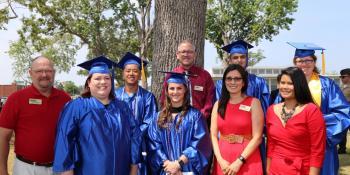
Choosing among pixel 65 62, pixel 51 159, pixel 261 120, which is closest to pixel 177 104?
pixel 261 120

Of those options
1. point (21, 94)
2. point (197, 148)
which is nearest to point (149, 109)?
point (197, 148)

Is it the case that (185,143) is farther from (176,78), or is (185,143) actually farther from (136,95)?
(136,95)

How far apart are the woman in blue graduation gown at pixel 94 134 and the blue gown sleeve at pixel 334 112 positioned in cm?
210

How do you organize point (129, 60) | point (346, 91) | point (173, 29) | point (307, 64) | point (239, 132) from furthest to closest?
1. point (346, 91)
2. point (173, 29)
3. point (129, 60)
4. point (307, 64)
5. point (239, 132)

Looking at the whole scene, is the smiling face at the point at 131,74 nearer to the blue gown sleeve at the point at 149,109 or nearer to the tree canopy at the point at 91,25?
the blue gown sleeve at the point at 149,109

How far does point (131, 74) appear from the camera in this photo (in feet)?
15.5

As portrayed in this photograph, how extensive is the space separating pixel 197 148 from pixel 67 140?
1313 mm

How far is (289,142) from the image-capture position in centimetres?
352

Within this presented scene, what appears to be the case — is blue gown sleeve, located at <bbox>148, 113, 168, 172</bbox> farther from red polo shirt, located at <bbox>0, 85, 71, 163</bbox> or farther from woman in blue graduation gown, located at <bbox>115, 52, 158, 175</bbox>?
red polo shirt, located at <bbox>0, 85, 71, 163</bbox>

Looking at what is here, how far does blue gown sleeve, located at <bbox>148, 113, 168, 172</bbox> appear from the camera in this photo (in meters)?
3.95

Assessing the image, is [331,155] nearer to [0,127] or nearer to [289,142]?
[289,142]

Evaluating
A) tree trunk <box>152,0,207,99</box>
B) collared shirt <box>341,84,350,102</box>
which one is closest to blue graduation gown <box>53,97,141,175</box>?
tree trunk <box>152,0,207,99</box>

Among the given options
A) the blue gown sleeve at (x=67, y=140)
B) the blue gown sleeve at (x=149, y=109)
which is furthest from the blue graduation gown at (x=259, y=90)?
the blue gown sleeve at (x=67, y=140)

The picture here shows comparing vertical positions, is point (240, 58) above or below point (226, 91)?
above
